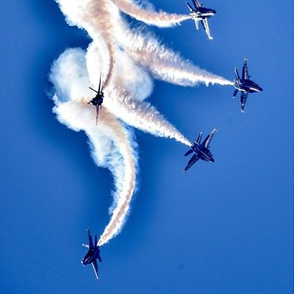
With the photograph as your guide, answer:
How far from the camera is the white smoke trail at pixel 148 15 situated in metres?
17.5

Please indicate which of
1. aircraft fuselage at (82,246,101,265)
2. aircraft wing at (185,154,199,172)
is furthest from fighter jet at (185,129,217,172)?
aircraft fuselage at (82,246,101,265)

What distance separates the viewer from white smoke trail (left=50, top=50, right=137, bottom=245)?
758 inches

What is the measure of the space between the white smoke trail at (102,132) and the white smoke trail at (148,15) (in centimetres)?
308

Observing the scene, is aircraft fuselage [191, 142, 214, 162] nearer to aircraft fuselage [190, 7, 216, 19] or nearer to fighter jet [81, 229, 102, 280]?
aircraft fuselage [190, 7, 216, 19]

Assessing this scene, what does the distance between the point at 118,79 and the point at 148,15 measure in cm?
293

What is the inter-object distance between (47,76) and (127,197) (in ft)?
21.8

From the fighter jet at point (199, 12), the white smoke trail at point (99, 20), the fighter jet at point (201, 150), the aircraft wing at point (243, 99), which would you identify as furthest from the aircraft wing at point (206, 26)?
the fighter jet at point (201, 150)

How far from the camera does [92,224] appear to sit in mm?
20859

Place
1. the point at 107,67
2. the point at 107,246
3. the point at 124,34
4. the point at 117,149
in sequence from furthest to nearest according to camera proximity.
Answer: the point at 107,246 < the point at 117,149 < the point at 124,34 < the point at 107,67

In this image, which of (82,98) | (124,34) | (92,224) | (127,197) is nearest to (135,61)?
(124,34)

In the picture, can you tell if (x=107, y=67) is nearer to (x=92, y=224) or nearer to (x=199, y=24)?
(x=199, y=24)

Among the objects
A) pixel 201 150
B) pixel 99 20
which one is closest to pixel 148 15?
pixel 99 20

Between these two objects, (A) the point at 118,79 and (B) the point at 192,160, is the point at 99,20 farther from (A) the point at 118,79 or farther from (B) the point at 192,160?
(B) the point at 192,160

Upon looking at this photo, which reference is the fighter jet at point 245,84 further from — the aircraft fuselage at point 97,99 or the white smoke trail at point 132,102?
the aircraft fuselage at point 97,99
